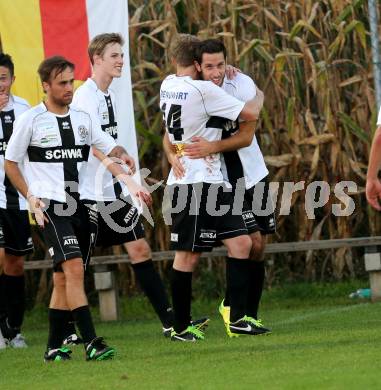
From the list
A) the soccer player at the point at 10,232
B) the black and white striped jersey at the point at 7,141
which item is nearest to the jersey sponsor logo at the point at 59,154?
the soccer player at the point at 10,232

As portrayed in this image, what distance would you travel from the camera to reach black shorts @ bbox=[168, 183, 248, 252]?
28.9ft

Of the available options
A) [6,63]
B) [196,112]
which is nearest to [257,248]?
[196,112]

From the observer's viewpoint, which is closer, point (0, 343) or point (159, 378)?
point (159, 378)

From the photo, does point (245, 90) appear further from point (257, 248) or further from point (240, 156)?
point (257, 248)

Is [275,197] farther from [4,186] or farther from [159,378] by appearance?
[159,378]

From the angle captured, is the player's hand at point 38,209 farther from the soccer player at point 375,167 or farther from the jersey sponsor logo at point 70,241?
the soccer player at point 375,167

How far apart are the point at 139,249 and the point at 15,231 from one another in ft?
3.37

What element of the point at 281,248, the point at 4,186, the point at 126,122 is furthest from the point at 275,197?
the point at 4,186

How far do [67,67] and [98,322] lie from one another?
411 centimetres

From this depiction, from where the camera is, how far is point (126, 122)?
11.0 m

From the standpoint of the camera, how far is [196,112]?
8.84 metres

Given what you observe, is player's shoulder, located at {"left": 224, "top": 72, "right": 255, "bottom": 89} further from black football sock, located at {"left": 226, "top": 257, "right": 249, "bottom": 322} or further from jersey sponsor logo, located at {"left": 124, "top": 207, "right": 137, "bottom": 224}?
black football sock, located at {"left": 226, "top": 257, "right": 249, "bottom": 322}

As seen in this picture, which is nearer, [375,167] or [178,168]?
[375,167]

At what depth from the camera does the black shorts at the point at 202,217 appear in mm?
8805
